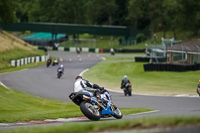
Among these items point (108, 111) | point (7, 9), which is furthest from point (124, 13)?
point (108, 111)

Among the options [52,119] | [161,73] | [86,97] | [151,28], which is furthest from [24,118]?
[151,28]

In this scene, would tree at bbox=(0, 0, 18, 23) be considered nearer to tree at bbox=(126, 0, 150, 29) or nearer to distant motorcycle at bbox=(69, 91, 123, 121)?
tree at bbox=(126, 0, 150, 29)

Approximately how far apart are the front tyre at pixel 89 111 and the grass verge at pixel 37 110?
8.26 feet

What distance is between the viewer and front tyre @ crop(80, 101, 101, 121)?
13820 millimetres

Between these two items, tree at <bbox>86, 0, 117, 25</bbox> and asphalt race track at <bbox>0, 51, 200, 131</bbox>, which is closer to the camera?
asphalt race track at <bbox>0, 51, 200, 131</bbox>

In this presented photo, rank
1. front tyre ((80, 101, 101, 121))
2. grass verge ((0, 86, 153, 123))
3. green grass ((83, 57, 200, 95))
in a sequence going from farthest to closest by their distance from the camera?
green grass ((83, 57, 200, 95)) → grass verge ((0, 86, 153, 123)) → front tyre ((80, 101, 101, 121))

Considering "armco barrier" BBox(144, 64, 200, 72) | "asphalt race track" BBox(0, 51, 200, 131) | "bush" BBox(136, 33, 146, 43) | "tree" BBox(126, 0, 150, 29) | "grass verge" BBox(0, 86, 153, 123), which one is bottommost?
"bush" BBox(136, 33, 146, 43)

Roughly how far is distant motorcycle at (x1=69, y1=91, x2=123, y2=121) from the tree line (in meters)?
65.1

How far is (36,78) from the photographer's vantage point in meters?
40.5

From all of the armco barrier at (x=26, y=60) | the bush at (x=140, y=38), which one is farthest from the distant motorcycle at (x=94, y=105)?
the bush at (x=140, y=38)

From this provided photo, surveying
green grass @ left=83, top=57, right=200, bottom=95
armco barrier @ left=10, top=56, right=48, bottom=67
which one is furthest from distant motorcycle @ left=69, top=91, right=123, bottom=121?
armco barrier @ left=10, top=56, right=48, bottom=67

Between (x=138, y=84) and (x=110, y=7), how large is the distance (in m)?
82.8

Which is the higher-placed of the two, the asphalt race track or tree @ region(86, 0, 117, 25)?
tree @ region(86, 0, 117, 25)

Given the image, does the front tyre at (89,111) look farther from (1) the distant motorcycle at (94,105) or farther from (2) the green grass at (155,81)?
(2) the green grass at (155,81)
